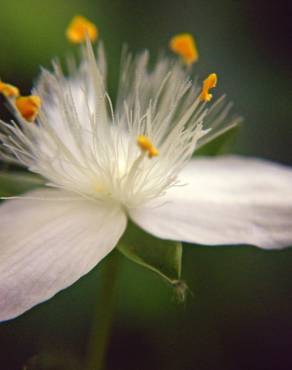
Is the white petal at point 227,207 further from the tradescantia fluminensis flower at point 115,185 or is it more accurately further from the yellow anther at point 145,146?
the yellow anther at point 145,146

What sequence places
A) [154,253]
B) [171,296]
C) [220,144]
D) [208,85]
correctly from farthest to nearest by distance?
[171,296]
[220,144]
[208,85]
[154,253]

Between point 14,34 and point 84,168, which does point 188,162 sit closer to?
point 84,168

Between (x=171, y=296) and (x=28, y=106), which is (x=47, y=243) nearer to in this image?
(x=28, y=106)

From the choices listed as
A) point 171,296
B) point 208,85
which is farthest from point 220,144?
point 171,296

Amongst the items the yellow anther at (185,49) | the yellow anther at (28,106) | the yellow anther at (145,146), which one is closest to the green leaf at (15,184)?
the yellow anther at (28,106)

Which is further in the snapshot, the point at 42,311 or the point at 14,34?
the point at 14,34

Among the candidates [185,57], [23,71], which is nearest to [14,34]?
[23,71]

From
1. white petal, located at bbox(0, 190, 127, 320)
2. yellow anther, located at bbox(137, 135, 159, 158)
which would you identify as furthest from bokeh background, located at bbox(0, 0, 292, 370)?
yellow anther, located at bbox(137, 135, 159, 158)
